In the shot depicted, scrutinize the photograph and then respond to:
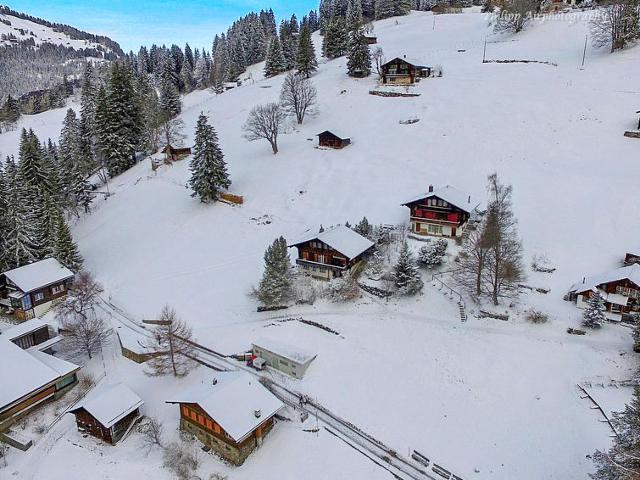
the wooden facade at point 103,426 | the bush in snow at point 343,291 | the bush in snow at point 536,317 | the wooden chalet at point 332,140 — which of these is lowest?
the wooden facade at point 103,426

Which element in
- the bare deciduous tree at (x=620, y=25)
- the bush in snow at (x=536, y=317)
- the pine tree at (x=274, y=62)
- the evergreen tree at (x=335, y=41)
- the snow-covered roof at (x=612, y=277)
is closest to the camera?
the snow-covered roof at (x=612, y=277)

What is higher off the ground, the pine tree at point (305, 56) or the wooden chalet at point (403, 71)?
the pine tree at point (305, 56)

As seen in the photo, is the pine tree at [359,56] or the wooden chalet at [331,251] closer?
the wooden chalet at [331,251]

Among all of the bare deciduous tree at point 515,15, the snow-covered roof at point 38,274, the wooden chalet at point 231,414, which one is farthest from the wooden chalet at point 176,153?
the bare deciduous tree at point 515,15

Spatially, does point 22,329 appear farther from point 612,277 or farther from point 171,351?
point 612,277

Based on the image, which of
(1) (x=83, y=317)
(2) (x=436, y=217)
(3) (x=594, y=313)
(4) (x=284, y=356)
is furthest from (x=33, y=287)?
(3) (x=594, y=313)

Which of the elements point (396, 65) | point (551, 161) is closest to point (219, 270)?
point (551, 161)

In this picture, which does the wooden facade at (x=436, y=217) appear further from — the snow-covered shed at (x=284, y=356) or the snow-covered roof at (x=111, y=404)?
the snow-covered roof at (x=111, y=404)

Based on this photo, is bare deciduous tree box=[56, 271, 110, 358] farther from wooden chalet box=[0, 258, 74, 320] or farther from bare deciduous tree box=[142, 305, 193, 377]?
bare deciduous tree box=[142, 305, 193, 377]
